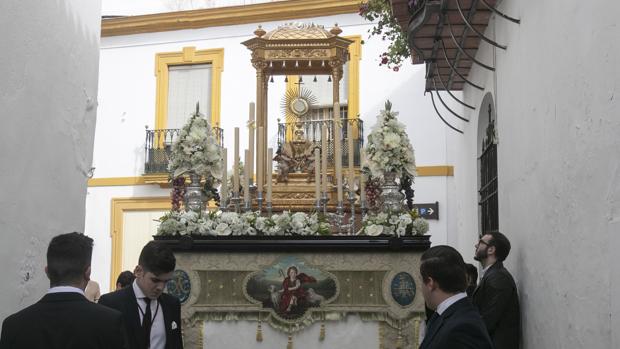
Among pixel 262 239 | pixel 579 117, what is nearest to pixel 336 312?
pixel 262 239

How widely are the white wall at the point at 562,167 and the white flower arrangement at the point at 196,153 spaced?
1984mm

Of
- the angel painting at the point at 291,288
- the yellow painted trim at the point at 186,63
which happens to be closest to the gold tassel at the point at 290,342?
the angel painting at the point at 291,288

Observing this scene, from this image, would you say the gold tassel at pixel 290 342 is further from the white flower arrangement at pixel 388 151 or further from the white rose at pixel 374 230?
the white flower arrangement at pixel 388 151

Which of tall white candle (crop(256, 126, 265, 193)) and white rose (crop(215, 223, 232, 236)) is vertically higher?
tall white candle (crop(256, 126, 265, 193))

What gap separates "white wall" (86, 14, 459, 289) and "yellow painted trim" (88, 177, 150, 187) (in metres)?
0.08

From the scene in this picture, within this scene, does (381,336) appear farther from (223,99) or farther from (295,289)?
(223,99)

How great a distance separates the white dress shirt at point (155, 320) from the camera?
344cm

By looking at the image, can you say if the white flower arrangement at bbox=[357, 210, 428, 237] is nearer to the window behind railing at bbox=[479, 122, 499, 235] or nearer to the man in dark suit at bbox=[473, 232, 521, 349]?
the man in dark suit at bbox=[473, 232, 521, 349]

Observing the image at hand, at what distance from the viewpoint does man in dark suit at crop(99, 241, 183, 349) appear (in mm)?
3361

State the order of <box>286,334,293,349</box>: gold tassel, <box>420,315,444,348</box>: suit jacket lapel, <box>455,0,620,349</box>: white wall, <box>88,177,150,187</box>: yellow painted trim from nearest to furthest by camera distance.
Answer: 1. <box>420,315,444,348</box>: suit jacket lapel
2. <box>455,0,620,349</box>: white wall
3. <box>286,334,293,349</box>: gold tassel
4. <box>88,177,150,187</box>: yellow painted trim

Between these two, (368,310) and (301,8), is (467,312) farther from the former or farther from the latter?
(301,8)

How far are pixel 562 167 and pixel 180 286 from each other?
2.30 metres

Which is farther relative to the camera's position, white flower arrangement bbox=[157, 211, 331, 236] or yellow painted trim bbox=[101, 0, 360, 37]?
yellow painted trim bbox=[101, 0, 360, 37]

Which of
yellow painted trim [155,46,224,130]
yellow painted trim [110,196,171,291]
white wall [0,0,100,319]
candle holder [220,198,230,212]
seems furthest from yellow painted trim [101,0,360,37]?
candle holder [220,198,230,212]
